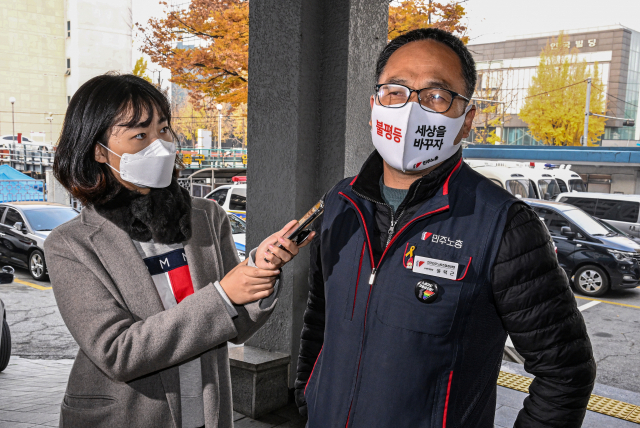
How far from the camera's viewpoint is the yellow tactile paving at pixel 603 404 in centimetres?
414

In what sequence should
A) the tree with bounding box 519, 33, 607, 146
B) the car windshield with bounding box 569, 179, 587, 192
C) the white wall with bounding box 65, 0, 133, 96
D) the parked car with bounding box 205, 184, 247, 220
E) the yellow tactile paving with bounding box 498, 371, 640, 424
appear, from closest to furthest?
1. the yellow tactile paving with bounding box 498, 371, 640, 424
2. the parked car with bounding box 205, 184, 247, 220
3. the car windshield with bounding box 569, 179, 587, 192
4. the tree with bounding box 519, 33, 607, 146
5. the white wall with bounding box 65, 0, 133, 96

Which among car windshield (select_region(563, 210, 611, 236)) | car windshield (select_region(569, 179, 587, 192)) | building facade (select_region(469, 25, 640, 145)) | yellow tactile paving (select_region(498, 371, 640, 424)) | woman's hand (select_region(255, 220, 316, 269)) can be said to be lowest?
yellow tactile paving (select_region(498, 371, 640, 424))

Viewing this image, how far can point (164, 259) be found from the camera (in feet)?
5.68

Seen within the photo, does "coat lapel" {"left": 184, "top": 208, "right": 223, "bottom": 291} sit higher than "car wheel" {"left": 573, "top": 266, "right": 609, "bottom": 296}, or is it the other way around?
"coat lapel" {"left": 184, "top": 208, "right": 223, "bottom": 291}

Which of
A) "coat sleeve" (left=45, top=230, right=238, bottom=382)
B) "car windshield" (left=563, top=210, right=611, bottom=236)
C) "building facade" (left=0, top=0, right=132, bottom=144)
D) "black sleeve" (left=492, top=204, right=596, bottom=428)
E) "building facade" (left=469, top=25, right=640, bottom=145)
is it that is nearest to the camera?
"black sleeve" (left=492, top=204, right=596, bottom=428)

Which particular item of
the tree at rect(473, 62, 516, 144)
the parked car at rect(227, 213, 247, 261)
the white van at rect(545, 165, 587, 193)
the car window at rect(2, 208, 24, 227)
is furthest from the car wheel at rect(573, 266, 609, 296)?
the tree at rect(473, 62, 516, 144)

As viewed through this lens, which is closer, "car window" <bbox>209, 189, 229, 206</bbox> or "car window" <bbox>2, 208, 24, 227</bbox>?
"car window" <bbox>2, 208, 24, 227</bbox>

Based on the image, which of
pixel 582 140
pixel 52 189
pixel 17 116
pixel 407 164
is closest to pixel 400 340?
pixel 407 164

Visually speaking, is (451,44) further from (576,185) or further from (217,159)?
(217,159)

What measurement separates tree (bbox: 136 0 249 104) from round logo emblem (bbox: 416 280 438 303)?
10.9 meters

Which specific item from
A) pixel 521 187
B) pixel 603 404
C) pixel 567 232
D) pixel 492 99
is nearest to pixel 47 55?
pixel 492 99

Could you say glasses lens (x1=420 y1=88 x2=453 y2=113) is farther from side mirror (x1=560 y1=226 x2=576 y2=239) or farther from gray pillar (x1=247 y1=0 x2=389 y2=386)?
side mirror (x1=560 y1=226 x2=576 y2=239)

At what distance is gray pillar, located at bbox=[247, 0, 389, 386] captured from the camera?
3.39 metres

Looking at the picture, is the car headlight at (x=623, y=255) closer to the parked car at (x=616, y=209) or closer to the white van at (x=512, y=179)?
the parked car at (x=616, y=209)
